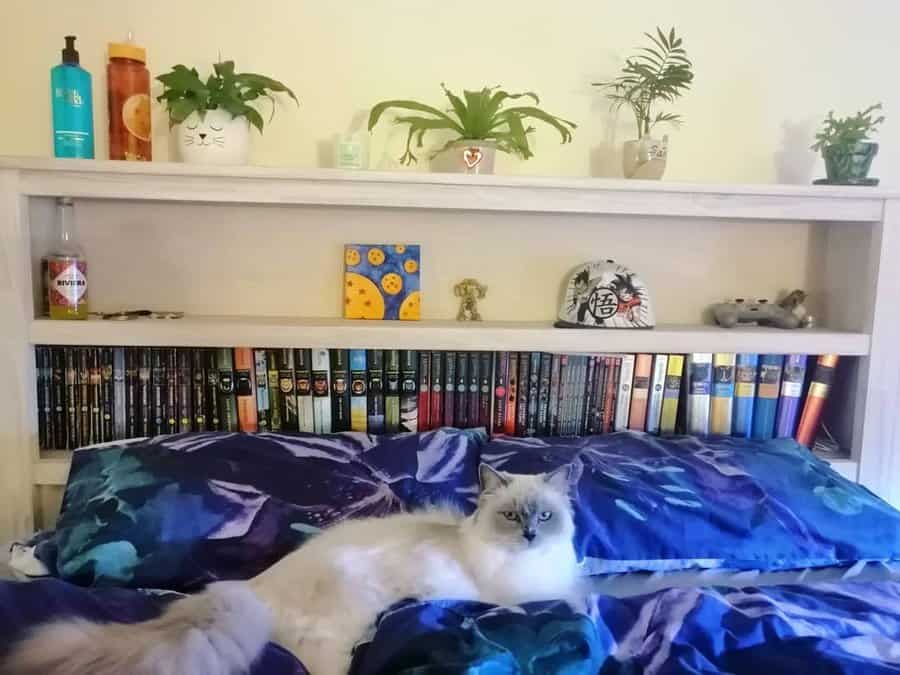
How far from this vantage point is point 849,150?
4.98ft

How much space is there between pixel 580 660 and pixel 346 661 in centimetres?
28

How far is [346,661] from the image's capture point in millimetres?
905

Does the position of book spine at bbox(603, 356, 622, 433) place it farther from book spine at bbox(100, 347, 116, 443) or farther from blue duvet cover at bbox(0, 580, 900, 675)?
book spine at bbox(100, 347, 116, 443)

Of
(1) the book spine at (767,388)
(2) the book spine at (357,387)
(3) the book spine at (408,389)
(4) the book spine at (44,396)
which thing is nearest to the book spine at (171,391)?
(4) the book spine at (44,396)

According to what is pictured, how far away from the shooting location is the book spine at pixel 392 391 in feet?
5.05

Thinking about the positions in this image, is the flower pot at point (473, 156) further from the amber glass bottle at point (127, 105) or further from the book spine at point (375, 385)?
the amber glass bottle at point (127, 105)

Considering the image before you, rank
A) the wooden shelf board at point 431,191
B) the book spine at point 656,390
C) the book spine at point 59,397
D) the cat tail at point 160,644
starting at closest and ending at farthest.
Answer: the cat tail at point 160,644 → the wooden shelf board at point 431,191 → the book spine at point 59,397 → the book spine at point 656,390

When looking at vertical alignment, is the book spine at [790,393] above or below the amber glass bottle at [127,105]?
below

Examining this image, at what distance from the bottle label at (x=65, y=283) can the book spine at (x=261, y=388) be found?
36 cm

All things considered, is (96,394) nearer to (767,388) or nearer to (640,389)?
(640,389)

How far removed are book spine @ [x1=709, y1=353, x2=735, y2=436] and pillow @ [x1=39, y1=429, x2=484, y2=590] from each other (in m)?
0.56

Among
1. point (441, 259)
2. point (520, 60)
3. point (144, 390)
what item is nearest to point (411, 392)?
point (441, 259)

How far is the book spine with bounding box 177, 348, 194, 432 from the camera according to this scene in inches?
59.1

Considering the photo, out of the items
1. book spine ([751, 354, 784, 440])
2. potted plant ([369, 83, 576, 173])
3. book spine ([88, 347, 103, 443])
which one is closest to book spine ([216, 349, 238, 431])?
book spine ([88, 347, 103, 443])
